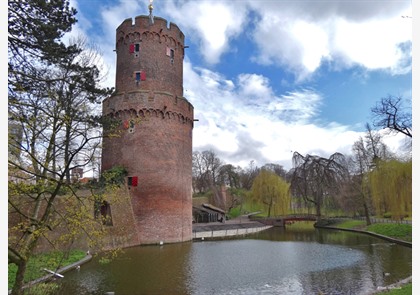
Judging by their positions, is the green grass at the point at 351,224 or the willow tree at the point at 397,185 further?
the green grass at the point at 351,224

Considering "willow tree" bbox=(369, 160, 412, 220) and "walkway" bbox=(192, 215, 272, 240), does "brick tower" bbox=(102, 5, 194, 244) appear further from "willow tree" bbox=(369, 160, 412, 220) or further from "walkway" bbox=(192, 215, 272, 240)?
"willow tree" bbox=(369, 160, 412, 220)

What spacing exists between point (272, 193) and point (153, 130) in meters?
21.3

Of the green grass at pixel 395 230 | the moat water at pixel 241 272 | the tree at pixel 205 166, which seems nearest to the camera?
the moat water at pixel 241 272

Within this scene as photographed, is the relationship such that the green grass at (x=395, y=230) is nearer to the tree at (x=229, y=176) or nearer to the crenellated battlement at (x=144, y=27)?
the crenellated battlement at (x=144, y=27)

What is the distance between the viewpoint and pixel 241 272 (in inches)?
477

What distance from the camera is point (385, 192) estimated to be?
2070cm

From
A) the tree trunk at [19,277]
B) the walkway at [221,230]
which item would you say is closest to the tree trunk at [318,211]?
the walkway at [221,230]

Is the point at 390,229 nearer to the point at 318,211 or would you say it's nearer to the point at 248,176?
the point at 318,211

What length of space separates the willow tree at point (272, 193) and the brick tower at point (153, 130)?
57.8 feet

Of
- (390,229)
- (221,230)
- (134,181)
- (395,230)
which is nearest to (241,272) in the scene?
(134,181)

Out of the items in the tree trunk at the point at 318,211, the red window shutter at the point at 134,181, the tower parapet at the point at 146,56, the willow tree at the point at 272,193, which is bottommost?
the tree trunk at the point at 318,211

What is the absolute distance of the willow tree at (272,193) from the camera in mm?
37188

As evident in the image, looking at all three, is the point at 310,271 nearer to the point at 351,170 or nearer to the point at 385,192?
the point at 385,192
